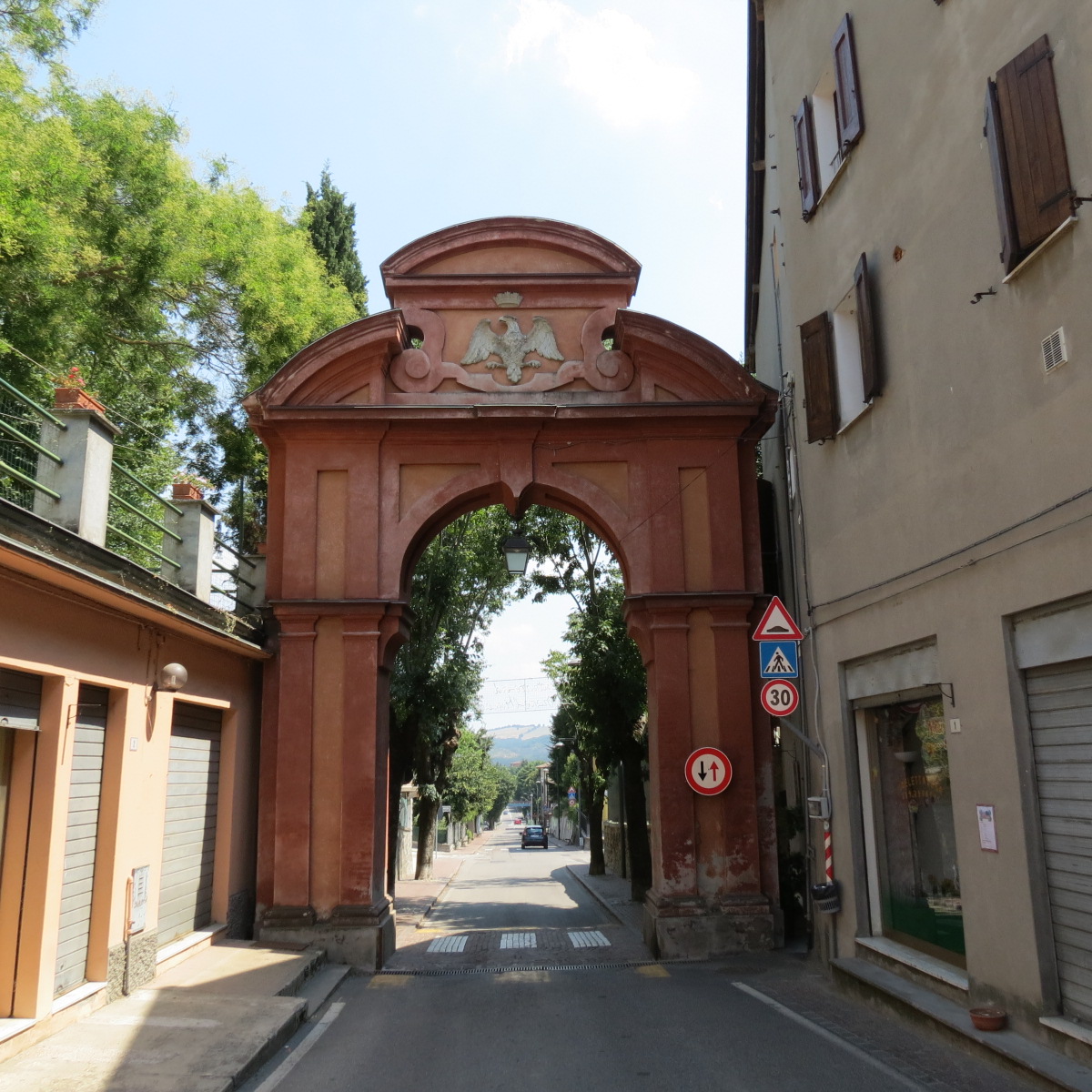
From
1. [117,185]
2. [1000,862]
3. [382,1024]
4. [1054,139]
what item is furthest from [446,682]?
[1054,139]

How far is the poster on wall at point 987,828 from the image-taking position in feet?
23.7

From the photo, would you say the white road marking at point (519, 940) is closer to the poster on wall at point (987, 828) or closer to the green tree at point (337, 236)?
the poster on wall at point (987, 828)

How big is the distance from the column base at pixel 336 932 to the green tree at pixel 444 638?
7225mm

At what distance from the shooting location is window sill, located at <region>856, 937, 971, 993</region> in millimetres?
7859

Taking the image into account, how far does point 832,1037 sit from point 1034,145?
658cm

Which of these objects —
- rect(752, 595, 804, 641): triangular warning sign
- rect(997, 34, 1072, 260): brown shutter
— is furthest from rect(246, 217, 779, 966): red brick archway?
rect(997, 34, 1072, 260): brown shutter

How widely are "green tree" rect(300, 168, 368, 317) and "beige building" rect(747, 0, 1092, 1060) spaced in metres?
14.8

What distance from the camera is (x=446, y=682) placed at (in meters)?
21.7

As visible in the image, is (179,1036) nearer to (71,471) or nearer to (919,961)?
(71,471)

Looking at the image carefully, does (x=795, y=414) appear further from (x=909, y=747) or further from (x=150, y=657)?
(x=150, y=657)

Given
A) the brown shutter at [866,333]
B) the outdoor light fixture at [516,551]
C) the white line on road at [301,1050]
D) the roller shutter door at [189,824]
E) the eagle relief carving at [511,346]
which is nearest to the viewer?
the white line on road at [301,1050]

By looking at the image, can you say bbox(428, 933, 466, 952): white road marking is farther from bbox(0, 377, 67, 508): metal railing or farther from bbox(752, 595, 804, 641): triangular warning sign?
bbox(0, 377, 67, 508): metal railing

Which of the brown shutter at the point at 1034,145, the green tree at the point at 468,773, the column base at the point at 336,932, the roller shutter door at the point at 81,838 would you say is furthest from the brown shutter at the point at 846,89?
→ the green tree at the point at 468,773

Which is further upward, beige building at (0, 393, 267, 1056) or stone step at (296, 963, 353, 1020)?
beige building at (0, 393, 267, 1056)
